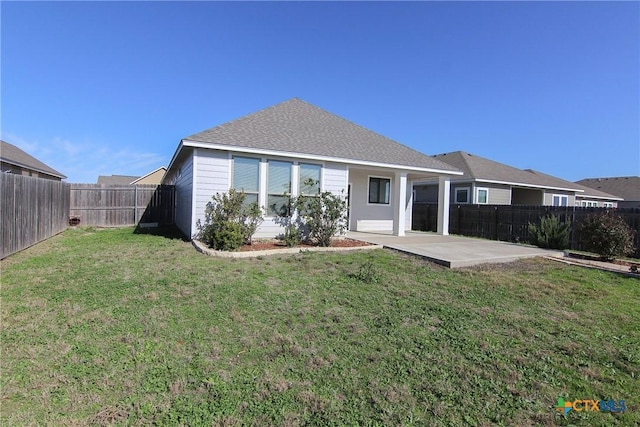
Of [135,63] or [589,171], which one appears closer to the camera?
[135,63]

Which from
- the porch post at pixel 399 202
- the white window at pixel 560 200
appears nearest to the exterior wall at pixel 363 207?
the porch post at pixel 399 202

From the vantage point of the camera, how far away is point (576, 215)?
37.2 feet

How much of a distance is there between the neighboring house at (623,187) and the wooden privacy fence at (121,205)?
130ft

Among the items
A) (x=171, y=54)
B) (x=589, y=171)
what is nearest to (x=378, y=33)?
(x=171, y=54)

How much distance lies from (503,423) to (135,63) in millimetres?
15079

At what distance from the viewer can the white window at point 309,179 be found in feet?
33.6

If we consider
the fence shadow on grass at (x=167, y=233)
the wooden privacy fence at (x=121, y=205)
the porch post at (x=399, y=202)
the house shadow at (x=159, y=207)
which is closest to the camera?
the fence shadow on grass at (x=167, y=233)

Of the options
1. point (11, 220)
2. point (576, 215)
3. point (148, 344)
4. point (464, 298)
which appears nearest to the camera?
point (148, 344)

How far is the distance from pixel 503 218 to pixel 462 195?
18.1ft

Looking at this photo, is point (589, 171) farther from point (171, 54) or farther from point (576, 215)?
point (171, 54)

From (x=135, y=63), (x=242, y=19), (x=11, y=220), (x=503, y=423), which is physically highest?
(x=242, y=19)

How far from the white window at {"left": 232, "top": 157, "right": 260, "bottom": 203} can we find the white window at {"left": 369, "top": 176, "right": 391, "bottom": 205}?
5914mm

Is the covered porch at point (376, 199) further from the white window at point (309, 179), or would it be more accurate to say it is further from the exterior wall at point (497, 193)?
the exterior wall at point (497, 193)

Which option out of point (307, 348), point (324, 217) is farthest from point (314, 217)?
point (307, 348)
